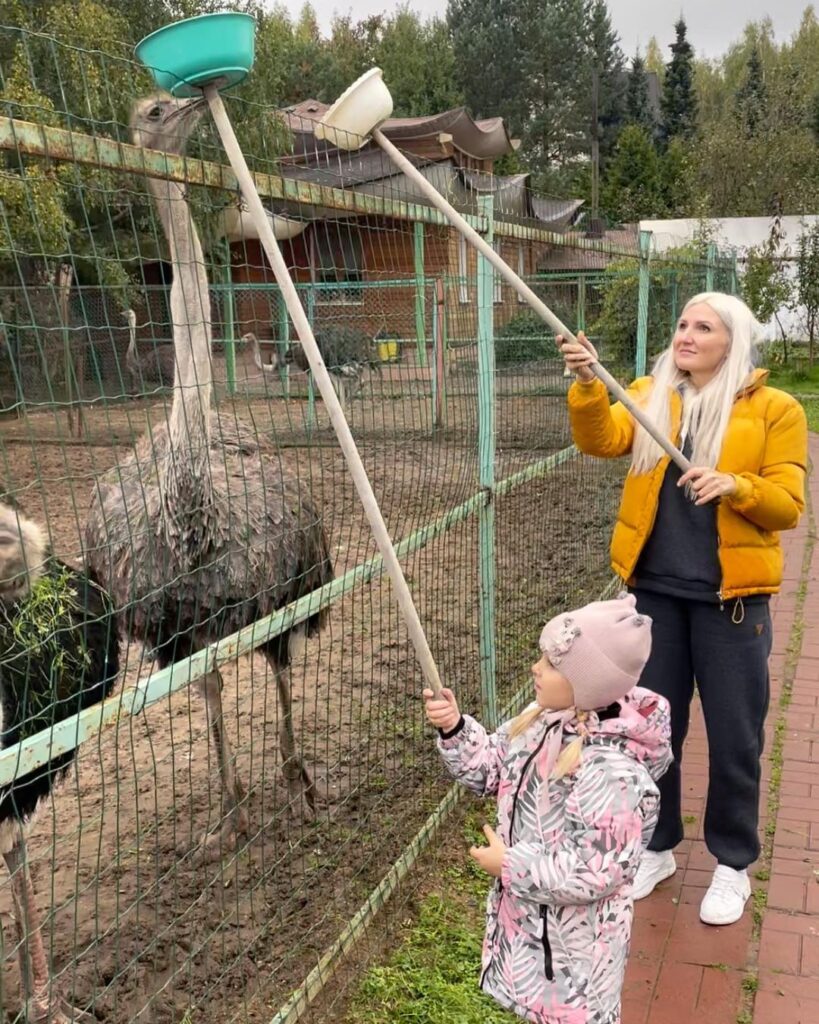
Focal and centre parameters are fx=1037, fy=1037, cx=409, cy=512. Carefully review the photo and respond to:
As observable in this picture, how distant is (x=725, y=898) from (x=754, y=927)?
0.39ft

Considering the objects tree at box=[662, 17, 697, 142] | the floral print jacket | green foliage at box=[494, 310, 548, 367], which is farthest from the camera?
tree at box=[662, 17, 697, 142]

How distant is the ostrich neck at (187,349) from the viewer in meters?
2.69

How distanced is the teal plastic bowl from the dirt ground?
666 millimetres

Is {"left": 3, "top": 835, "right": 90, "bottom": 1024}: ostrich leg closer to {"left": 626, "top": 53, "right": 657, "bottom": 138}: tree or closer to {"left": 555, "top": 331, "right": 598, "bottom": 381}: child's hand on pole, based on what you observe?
{"left": 555, "top": 331, "right": 598, "bottom": 381}: child's hand on pole

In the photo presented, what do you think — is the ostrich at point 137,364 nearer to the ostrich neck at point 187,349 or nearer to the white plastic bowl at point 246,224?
the ostrich neck at point 187,349

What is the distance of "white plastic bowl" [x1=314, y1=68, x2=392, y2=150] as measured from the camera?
2.27 metres

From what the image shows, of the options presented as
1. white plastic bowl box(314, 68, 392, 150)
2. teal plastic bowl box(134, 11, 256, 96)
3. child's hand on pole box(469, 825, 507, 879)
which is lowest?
child's hand on pole box(469, 825, 507, 879)

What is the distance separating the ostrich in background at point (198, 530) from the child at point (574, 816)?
1017mm

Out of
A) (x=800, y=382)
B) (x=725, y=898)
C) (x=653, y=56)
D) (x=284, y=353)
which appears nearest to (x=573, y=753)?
(x=725, y=898)

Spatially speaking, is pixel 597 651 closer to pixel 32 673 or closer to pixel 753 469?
pixel 753 469

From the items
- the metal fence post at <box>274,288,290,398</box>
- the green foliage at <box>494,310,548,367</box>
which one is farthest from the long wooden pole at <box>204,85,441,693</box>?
the green foliage at <box>494,310,548,367</box>

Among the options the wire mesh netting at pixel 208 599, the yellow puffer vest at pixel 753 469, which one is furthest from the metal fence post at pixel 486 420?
the yellow puffer vest at pixel 753 469

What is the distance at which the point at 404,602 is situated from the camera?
2.01m

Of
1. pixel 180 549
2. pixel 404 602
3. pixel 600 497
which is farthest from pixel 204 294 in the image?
pixel 600 497
